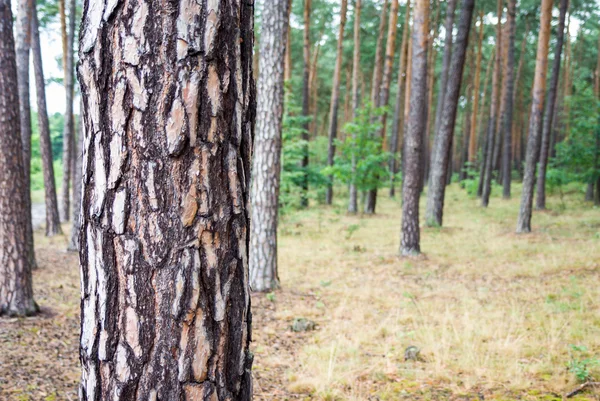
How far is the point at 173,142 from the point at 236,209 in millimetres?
297

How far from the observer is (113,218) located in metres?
1.44

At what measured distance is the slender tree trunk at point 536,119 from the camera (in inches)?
434

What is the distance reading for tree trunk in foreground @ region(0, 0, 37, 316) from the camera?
477cm

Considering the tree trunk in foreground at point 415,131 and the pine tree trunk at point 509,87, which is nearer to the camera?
the tree trunk in foreground at point 415,131

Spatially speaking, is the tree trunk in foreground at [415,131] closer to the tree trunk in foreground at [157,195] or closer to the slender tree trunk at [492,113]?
the tree trunk in foreground at [157,195]

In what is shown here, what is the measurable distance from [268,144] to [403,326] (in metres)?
3.09

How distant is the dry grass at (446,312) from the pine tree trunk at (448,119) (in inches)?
67.4

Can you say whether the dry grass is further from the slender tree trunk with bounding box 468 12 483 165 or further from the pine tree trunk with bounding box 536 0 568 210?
the slender tree trunk with bounding box 468 12 483 165

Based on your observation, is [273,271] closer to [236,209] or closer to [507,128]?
[236,209]

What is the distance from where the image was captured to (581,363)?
3680mm

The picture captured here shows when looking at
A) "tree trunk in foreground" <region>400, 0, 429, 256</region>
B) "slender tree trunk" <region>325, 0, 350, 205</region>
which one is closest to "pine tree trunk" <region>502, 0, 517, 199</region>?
"slender tree trunk" <region>325, 0, 350, 205</region>

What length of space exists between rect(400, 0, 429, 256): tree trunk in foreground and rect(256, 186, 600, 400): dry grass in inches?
21.5

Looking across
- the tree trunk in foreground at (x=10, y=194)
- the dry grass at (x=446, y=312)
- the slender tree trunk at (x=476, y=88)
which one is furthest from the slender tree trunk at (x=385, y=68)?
the tree trunk in foreground at (x=10, y=194)

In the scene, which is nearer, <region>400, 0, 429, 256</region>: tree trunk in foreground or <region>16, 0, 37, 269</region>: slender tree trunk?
<region>16, 0, 37, 269</region>: slender tree trunk
